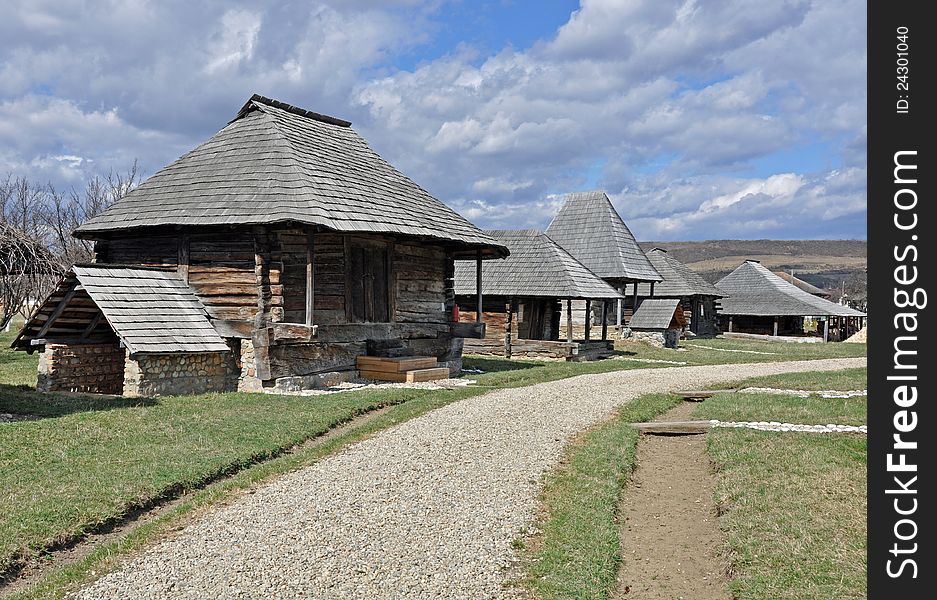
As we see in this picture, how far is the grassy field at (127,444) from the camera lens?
6.94m

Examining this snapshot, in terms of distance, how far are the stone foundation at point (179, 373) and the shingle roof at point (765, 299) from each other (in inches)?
1370

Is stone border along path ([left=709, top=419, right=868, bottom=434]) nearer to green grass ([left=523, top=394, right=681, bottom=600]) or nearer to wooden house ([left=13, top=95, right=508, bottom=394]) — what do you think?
green grass ([left=523, top=394, right=681, bottom=600])

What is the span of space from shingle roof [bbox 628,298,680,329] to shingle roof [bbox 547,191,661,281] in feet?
4.01

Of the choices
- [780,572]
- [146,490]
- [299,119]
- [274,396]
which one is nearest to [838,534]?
[780,572]

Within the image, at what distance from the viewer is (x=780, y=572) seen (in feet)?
19.1

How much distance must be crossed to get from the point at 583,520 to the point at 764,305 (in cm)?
4088

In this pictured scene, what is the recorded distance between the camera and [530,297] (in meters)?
27.0

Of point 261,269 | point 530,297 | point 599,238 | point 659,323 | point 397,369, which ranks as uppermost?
point 599,238

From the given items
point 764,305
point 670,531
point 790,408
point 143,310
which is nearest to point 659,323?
point 764,305

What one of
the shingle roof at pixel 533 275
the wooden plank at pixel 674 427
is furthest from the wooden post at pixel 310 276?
the shingle roof at pixel 533 275

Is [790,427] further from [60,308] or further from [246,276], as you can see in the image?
[60,308]
